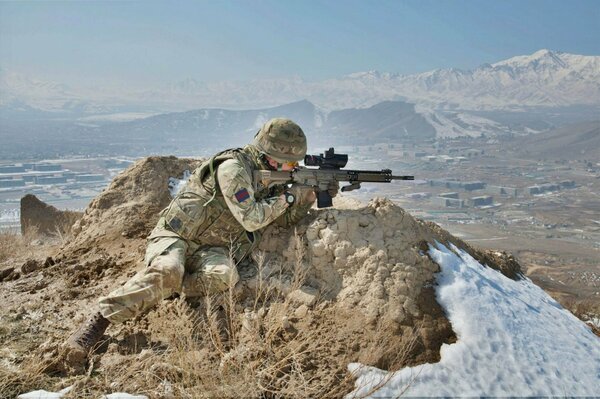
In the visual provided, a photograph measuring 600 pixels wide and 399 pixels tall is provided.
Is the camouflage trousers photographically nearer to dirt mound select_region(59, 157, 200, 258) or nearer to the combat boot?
the combat boot

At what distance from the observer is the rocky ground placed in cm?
366

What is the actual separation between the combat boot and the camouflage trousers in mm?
98

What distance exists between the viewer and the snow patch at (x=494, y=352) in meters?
3.76

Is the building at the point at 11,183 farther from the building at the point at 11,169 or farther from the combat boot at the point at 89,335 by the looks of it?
the combat boot at the point at 89,335

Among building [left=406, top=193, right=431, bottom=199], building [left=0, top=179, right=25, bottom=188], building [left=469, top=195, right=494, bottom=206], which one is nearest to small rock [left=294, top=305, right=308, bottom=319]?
building [left=406, top=193, right=431, bottom=199]

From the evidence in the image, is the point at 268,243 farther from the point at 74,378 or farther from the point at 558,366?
the point at 558,366

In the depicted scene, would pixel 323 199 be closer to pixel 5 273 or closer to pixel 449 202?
pixel 5 273

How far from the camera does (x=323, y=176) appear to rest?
5.36 metres

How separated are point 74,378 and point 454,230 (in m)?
46.0

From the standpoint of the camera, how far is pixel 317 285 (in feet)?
15.6

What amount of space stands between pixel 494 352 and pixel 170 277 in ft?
9.48

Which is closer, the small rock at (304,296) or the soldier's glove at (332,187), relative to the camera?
the small rock at (304,296)

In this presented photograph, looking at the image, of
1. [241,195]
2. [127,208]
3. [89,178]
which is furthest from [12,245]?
[89,178]

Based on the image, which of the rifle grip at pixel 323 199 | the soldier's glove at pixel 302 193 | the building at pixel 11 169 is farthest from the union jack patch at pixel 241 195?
the building at pixel 11 169
